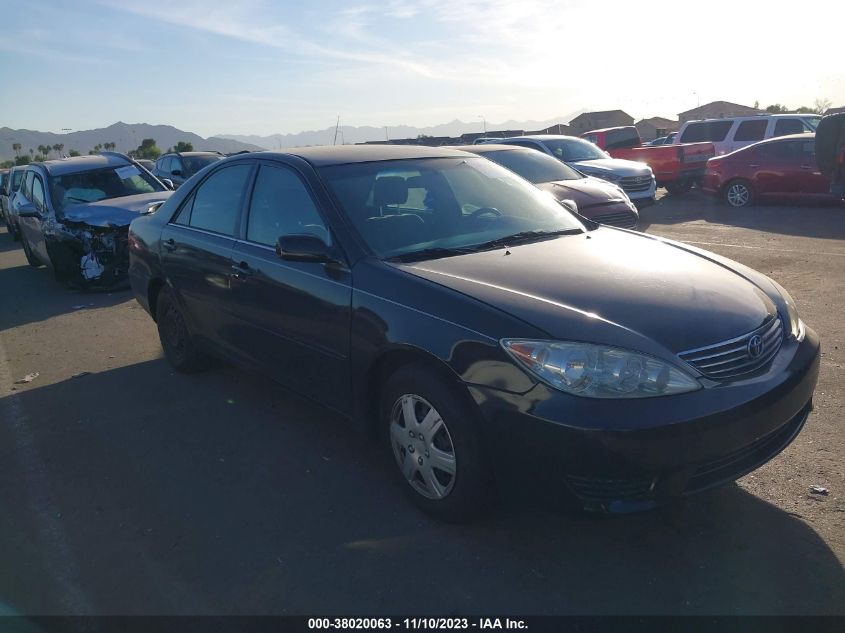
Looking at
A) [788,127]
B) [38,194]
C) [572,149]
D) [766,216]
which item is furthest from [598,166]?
[38,194]

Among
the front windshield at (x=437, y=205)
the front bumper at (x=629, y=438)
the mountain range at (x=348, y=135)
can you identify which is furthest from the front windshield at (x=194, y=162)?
the front bumper at (x=629, y=438)

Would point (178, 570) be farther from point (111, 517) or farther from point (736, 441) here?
point (736, 441)

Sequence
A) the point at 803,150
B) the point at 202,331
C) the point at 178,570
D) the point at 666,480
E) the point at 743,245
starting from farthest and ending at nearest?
the point at 803,150 < the point at 743,245 < the point at 202,331 < the point at 178,570 < the point at 666,480

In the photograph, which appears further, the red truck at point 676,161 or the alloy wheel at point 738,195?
the red truck at point 676,161

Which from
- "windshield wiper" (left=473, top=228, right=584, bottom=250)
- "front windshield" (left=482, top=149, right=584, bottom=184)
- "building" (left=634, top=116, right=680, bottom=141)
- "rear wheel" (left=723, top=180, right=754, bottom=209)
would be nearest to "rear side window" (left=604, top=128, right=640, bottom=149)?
"rear wheel" (left=723, top=180, right=754, bottom=209)

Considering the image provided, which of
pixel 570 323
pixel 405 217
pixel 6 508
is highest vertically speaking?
pixel 405 217

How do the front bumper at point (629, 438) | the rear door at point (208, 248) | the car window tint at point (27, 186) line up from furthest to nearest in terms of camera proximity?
the car window tint at point (27, 186) < the rear door at point (208, 248) < the front bumper at point (629, 438)

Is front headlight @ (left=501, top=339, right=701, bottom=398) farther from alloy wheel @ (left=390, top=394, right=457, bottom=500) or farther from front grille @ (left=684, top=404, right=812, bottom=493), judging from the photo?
alloy wheel @ (left=390, top=394, right=457, bottom=500)

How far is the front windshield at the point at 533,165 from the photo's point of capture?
10406 millimetres

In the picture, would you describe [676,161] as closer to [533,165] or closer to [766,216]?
[766,216]

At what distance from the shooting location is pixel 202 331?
17.2ft

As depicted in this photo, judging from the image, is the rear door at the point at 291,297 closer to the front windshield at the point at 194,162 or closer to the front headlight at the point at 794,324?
the front headlight at the point at 794,324

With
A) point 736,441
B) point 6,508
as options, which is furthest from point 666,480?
point 6,508

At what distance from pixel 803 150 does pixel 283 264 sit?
42.6ft
